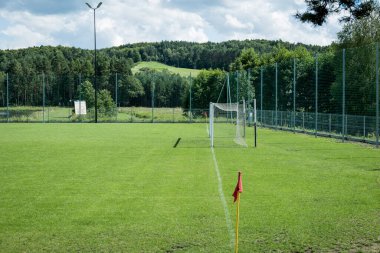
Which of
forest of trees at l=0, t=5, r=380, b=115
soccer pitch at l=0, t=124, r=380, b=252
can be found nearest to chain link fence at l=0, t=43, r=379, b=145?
forest of trees at l=0, t=5, r=380, b=115

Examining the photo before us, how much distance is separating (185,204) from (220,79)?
45.0 metres

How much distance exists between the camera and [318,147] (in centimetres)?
1975

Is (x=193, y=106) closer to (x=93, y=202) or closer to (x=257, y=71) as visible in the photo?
(x=257, y=71)

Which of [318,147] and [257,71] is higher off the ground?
[257,71]

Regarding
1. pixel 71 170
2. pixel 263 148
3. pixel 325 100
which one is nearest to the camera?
pixel 71 170

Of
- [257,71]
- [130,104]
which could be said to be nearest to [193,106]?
[130,104]

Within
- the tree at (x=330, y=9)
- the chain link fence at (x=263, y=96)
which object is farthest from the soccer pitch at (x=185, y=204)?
the chain link fence at (x=263, y=96)

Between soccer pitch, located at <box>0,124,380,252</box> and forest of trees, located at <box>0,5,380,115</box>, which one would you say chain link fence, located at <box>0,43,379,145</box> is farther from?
soccer pitch, located at <box>0,124,380,252</box>

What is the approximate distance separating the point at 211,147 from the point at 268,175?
7748 millimetres

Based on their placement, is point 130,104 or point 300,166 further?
point 130,104

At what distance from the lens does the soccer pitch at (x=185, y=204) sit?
21.1ft

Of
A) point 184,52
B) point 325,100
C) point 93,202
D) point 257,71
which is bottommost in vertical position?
point 93,202

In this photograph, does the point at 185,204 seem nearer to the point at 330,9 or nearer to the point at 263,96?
the point at 330,9

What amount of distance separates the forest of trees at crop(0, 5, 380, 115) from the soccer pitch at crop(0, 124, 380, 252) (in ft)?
30.6
